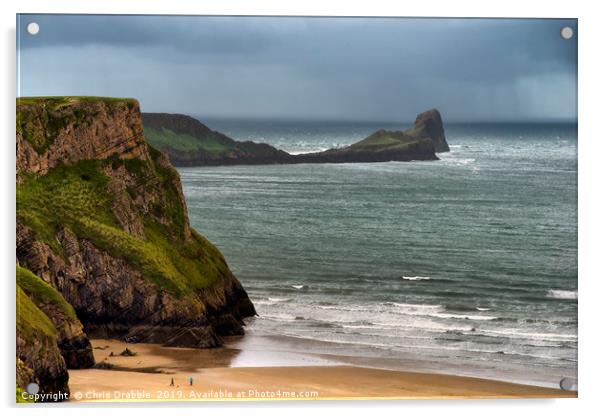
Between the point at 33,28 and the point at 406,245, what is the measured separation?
8.87m

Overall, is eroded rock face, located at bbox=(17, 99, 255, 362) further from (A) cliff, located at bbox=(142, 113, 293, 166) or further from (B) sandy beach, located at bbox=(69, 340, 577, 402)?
(B) sandy beach, located at bbox=(69, 340, 577, 402)

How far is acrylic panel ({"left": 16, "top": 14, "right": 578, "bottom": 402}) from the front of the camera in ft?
89.9

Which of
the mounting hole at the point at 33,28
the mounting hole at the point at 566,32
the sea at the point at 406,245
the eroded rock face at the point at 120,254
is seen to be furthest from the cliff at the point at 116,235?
the mounting hole at the point at 566,32

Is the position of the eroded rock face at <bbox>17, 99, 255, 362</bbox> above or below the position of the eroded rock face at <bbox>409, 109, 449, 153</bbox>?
below

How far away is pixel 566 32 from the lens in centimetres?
2719

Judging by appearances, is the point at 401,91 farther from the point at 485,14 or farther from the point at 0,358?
the point at 0,358

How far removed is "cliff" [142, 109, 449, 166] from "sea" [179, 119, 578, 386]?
210 mm

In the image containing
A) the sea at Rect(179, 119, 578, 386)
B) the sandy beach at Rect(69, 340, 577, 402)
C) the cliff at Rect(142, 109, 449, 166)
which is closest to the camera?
the sandy beach at Rect(69, 340, 577, 402)

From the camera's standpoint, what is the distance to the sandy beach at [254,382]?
26.7 m

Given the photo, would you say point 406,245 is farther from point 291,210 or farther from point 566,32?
point 566,32

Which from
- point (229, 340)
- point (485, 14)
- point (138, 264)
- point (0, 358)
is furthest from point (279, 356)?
point (485, 14)

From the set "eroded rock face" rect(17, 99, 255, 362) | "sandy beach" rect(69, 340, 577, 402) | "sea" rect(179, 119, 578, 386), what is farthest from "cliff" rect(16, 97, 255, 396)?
"sandy beach" rect(69, 340, 577, 402)

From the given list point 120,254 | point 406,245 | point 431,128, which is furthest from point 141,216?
point 431,128

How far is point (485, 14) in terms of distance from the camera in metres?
27.1
